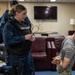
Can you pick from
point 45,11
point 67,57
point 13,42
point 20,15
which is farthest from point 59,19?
point 67,57

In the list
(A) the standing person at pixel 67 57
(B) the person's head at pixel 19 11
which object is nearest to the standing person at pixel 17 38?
(B) the person's head at pixel 19 11

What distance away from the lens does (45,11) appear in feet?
36.1

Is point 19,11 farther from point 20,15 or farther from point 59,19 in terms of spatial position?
point 59,19

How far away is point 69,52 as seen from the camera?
2.13 m

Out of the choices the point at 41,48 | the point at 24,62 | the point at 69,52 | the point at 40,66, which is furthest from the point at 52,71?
the point at 69,52

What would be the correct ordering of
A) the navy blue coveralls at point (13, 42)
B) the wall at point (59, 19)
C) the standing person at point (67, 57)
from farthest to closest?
the wall at point (59, 19) < the navy blue coveralls at point (13, 42) < the standing person at point (67, 57)

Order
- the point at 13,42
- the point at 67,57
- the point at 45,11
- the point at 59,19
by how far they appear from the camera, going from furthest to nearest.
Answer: the point at 59,19, the point at 45,11, the point at 13,42, the point at 67,57

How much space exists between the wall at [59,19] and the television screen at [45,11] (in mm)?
210

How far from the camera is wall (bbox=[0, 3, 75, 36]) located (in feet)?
36.3

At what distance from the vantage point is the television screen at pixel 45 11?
11.0 metres

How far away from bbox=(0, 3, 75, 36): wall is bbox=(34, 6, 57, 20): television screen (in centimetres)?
21

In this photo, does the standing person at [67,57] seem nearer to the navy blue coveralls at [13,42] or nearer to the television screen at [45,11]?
the navy blue coveralls at [13,42]

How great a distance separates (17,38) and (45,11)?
8.83 meters

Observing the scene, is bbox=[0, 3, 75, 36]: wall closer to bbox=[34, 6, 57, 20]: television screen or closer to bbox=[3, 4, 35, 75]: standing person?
bbox=[34, 6, 57, 20]: television screen
